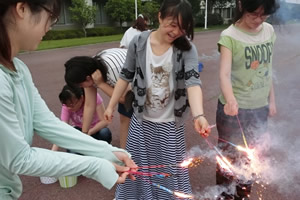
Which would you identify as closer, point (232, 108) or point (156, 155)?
point (232, 108)

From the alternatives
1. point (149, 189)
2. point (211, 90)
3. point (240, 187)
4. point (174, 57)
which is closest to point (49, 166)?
point (174, 57)

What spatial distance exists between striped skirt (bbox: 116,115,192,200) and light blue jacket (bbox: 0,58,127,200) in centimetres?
A: 102

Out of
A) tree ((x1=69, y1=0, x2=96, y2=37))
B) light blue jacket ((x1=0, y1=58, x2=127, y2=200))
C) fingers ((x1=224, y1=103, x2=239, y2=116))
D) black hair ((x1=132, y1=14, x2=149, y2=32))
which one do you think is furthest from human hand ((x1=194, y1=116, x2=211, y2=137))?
tree ((x1=69, y1=0, x2=96, y2=37))

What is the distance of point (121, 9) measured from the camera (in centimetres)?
2644

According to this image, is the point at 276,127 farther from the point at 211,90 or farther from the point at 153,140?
the point at 153,140

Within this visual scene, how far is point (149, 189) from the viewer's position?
2787mm

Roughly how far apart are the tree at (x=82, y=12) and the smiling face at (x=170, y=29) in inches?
933

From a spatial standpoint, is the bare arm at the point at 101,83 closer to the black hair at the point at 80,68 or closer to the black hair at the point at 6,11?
the black hair at the point at 80,68

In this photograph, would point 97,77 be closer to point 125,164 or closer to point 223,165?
point 125,164

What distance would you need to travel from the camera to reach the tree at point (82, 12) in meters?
24.4

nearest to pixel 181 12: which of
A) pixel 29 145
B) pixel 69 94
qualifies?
pixel 29 145

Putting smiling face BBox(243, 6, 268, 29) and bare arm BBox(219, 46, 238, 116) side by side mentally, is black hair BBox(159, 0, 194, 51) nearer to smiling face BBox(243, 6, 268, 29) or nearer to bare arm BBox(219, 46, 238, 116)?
bare arm BBox(219, 46, 238, 116)

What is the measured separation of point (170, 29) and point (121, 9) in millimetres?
25427

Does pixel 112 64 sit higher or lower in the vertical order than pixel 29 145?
higher
